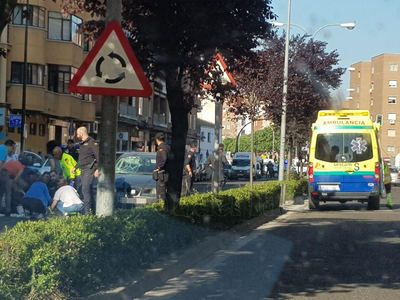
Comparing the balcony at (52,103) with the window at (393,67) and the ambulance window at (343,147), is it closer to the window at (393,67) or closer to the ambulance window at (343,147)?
the ambulance window at (343,147)

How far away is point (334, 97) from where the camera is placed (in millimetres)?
32875

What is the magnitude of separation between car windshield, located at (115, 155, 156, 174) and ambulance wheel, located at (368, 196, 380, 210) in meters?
7.86

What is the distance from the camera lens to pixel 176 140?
11.8 metres

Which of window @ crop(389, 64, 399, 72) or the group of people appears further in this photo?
window @ crop(389, 64, 399, 72)

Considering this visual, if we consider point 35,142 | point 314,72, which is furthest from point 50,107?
point 314,72

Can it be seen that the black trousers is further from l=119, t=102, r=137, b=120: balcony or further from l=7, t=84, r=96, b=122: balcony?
l=119, t=102, r=137, b=120: balcony

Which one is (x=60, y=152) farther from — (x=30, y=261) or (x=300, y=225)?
(x=30, y=261)

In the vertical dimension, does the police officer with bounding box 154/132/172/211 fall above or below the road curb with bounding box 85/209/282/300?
above

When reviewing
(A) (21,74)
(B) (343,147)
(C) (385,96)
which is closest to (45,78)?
(A) (21,74)

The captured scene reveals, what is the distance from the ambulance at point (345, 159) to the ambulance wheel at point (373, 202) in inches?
1.1

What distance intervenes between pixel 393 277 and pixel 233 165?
46.6 m

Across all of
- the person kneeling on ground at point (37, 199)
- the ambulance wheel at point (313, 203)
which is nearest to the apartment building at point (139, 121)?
the ambulance wheel at point (313, 203)

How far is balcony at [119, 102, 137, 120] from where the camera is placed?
54.5 meters

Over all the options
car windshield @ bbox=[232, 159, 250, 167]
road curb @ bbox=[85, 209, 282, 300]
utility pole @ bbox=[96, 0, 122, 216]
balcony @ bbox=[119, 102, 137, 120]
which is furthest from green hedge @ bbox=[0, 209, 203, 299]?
car windshield @ bbox=[232, 159, 250, 167]
